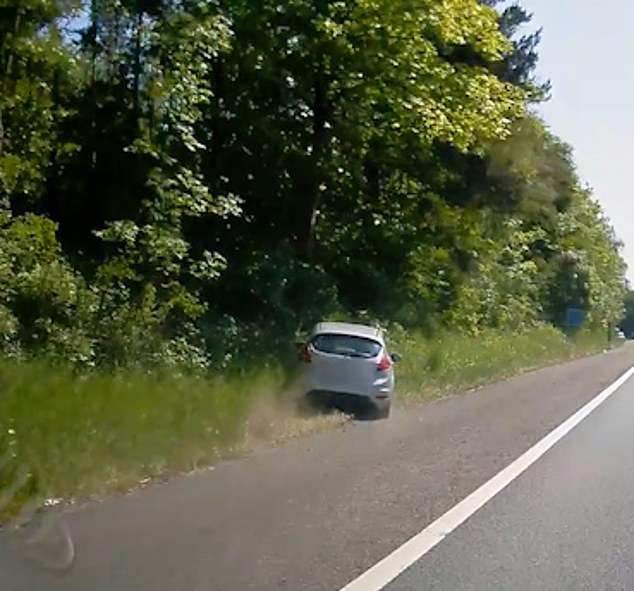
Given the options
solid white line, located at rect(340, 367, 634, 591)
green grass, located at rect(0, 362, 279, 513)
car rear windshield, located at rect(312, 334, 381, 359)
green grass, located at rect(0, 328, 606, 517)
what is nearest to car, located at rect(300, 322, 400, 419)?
car rear windshield, located at rect(312, 334, 381, 359)

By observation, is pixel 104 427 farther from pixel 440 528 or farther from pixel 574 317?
pixel 574 317

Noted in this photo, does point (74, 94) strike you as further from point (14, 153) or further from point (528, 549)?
point (528, 549)

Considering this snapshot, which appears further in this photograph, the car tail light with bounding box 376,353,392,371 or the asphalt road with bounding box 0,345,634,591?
the car tail light with bounding box 376,353,392,371

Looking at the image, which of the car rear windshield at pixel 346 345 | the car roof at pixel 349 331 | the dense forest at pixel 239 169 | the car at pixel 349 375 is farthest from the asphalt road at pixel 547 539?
the dense forest at pixel 239 169

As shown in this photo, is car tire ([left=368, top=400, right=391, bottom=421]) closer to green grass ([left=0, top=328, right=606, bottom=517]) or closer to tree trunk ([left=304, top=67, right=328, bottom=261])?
green grass ([left=0, top=328, right=606, bottom=517])

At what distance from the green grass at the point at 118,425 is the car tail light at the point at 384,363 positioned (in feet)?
5.65

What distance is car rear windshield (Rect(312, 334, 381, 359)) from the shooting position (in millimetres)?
20609

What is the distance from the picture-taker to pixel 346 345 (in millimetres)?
20719

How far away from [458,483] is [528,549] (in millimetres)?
3940

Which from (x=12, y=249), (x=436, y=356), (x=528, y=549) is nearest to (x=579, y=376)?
(x=436, y=356)

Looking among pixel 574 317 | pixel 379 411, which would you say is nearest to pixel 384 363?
pixel 379 411

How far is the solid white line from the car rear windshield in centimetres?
358

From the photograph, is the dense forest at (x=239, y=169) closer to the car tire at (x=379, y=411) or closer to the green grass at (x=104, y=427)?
the car tire at (x=379, y=411)

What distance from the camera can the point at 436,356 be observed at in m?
30.1
